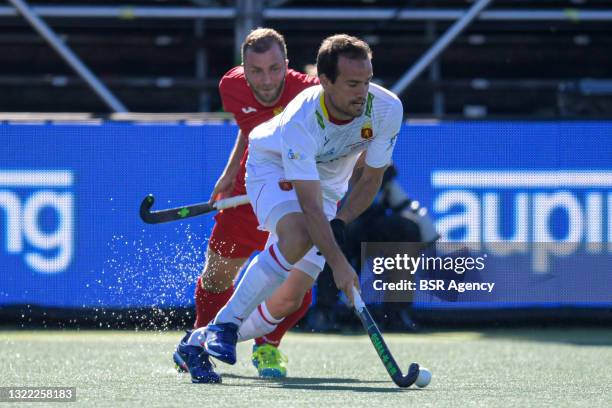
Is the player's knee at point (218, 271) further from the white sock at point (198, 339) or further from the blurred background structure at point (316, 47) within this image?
the blurred background structure at point (316, 47)

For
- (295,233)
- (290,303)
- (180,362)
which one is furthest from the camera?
(180,362)

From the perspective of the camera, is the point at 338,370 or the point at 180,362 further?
the point at 338,370

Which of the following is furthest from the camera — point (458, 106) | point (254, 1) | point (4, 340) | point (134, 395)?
point (458, 106)

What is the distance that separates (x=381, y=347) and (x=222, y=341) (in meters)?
0.64

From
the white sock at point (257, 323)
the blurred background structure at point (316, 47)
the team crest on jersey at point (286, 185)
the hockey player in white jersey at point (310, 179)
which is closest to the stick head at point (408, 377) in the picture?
the hockey player in white jersey at point (310, 179)

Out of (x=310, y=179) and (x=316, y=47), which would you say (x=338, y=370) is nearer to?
(x=310, y=179)

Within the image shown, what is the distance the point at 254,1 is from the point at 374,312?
9.11ft

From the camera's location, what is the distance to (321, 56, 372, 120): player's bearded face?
464 centimetres

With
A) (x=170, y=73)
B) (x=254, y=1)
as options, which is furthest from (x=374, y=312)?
(x=170, y=73)

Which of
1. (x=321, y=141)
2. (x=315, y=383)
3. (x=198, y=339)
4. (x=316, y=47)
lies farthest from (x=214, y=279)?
(x=316, y=47)

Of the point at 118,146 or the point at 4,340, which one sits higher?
the point at 118,146

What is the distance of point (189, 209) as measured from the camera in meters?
6.02

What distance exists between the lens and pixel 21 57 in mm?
11156

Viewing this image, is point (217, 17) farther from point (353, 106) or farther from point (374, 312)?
point (353, 106)
